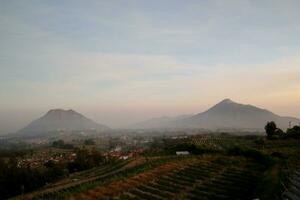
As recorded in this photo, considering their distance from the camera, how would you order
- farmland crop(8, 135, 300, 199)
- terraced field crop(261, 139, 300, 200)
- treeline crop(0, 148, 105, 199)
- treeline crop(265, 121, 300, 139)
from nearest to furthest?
terraced field crop(261, 139, 300, 200) < farmland crop(8, 135, 300, 199) < treeline crop(0, 148, 105, 199) < treeline crop(265, 121, 300, 139)

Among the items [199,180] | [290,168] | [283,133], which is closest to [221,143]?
[283,133]

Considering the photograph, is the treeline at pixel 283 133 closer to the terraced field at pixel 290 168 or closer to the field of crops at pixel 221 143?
the field of crops at pixel 221 143

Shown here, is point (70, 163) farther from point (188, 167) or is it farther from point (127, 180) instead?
point (127, 180)

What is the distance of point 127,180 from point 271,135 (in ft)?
133

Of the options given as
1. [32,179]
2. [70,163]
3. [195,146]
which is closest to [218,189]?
[195,146]

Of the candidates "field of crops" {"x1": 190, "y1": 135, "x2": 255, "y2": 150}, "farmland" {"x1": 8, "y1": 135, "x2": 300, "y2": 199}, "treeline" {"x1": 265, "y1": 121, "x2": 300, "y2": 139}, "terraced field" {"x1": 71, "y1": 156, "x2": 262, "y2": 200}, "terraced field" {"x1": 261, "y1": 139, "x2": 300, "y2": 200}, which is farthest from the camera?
"treeline" {"x1": 265, "y1": 121, "x2": 300, "y2": 139}

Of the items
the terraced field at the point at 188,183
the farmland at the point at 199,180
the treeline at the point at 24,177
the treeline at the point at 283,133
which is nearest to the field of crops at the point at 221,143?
the treeline at the point at 283,133

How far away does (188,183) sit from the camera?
28.2 m

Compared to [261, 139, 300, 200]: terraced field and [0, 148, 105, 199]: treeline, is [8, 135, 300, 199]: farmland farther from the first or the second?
[0, 148, 105, 199]: treeline

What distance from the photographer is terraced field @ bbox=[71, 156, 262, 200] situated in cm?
2424

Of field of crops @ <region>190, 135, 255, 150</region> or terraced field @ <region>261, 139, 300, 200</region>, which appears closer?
terraced field @ <region>261, 139, 300, 200</region>

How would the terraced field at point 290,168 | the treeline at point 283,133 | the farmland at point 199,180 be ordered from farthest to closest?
the treeline at point 283,133 → the farmland at point 199,180 → the terraced field at point 290,168

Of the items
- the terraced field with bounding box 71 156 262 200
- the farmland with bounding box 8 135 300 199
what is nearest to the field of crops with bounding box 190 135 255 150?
the farmland with bounding box 8 135 300 199

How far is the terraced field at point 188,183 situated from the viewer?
24.2 meters
